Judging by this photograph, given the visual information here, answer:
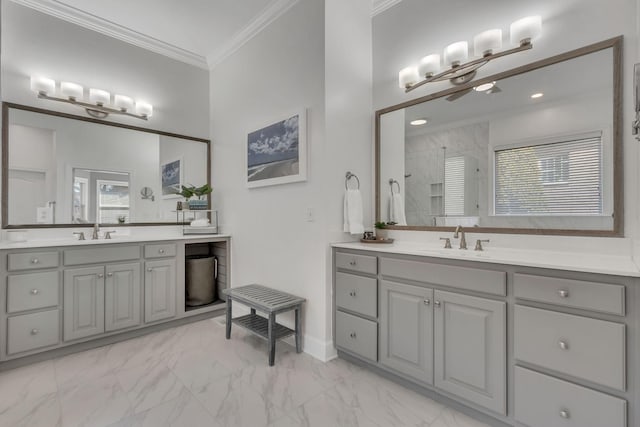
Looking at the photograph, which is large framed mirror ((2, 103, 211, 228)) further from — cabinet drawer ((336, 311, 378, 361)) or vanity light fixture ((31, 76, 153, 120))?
cabinet drawer ((336, 311, 378, 361))

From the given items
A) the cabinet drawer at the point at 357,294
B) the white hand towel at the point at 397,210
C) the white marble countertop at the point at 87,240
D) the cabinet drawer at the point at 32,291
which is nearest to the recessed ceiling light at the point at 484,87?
the white hand towel at the point at 397,210

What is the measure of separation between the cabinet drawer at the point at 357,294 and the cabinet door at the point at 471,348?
443 mm

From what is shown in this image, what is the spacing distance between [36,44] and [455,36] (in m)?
3.49

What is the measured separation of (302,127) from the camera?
2.43m

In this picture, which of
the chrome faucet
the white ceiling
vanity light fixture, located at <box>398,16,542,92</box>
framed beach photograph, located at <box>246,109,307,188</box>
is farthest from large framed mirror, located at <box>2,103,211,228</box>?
the chrome faucet

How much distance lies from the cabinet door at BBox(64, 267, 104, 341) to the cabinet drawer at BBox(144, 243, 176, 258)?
0.37m

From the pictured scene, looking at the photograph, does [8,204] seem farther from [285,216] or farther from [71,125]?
[285,216]

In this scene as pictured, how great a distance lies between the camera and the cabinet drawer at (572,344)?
1.18m

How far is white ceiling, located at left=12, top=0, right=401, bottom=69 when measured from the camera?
8.64 feet

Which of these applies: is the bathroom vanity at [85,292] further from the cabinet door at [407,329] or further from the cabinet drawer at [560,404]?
the cabinet drawer at [560,404]

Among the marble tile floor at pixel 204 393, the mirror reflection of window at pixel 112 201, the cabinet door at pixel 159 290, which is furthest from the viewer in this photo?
the mirror reflection of window at pixel 112 201

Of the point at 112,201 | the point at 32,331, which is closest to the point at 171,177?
the point at 112,201

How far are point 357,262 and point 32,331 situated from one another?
2.45 meters

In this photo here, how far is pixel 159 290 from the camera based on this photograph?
2814 mm
